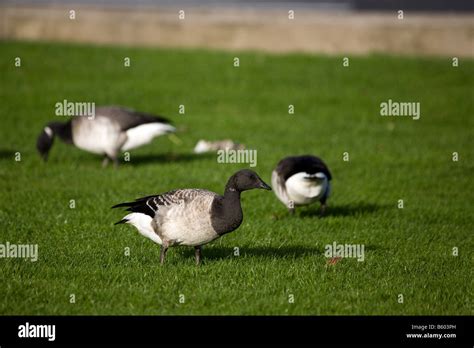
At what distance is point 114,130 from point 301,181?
213 inches

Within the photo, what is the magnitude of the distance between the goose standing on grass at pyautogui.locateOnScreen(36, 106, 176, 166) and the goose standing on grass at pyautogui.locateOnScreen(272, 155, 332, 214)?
439cm

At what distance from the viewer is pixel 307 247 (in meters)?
11.9

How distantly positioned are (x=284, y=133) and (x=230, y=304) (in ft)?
40.2

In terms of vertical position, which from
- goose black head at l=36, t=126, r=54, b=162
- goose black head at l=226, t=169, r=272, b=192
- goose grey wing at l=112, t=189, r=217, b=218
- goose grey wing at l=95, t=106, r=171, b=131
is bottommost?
goose grey wing at l=112, t=189, r=217, b=218

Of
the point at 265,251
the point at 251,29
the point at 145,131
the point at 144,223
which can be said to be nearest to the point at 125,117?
the point at 145,131

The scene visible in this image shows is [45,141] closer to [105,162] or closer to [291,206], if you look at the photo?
[105,162]

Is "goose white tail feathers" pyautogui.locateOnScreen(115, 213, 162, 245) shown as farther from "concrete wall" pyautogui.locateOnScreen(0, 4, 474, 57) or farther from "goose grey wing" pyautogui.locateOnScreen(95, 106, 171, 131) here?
"concrete wall" pyautogui.locateOnScreen(0, 4, 474, 57)

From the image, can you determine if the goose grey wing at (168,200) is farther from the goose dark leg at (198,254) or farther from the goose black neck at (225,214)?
the goose dark leg at (198,254)

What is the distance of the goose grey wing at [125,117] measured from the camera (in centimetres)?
1689

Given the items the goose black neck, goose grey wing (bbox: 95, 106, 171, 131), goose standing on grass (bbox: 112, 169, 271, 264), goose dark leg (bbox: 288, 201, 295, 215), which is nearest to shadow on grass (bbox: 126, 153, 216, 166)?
goose grey wing (bbox: 95, 106, 171, 131)

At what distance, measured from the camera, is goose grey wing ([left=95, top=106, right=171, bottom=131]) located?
16891 mm

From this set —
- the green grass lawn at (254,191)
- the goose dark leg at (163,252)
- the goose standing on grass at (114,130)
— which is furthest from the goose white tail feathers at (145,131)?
the goose dark leg at (163,252)

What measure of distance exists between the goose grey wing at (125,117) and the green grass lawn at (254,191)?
982 millimetres

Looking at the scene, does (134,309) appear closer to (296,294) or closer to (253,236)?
(296,294)
